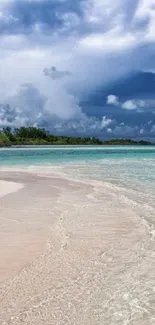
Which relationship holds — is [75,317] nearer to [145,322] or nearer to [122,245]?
[145,322]

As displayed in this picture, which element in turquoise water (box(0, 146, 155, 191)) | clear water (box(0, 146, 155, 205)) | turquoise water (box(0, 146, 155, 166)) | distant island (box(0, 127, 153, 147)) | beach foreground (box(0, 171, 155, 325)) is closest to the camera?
beach foreground (box(0, 171, 155, 325))

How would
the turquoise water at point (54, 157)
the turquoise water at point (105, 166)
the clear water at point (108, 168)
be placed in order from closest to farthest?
the clear water at point (108, 168) → the turquoise water at point (105, 166) → the turquoise water at point (54, 157)

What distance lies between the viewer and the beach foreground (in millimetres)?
3924

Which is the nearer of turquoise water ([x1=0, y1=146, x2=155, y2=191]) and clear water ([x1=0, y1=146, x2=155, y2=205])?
clear water ([x1=0, y1=146, x2=155, y2=205])

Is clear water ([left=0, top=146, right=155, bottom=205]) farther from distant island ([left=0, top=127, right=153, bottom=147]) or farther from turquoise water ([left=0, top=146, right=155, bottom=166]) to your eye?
distant island ([left=0, top=127, right=153, bottom=147])

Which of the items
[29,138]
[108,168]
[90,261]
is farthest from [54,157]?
[29,138]

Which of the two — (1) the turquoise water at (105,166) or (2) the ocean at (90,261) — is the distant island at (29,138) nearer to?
(1) the turquoise water at (105,166)

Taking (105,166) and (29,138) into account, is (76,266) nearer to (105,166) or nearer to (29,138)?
(105,166)

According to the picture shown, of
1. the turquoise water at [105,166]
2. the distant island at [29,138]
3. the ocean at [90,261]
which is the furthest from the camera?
the distant island at [29,138]

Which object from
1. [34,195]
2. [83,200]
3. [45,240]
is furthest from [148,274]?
[34,195]

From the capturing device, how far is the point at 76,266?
5398 millimetres

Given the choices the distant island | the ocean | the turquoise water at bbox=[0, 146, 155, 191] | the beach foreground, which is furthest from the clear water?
the distant island

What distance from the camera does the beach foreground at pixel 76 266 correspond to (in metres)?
3.92

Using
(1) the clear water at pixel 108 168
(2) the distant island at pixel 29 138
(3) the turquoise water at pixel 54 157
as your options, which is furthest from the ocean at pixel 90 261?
(2) the distant island at pixel 29 138
